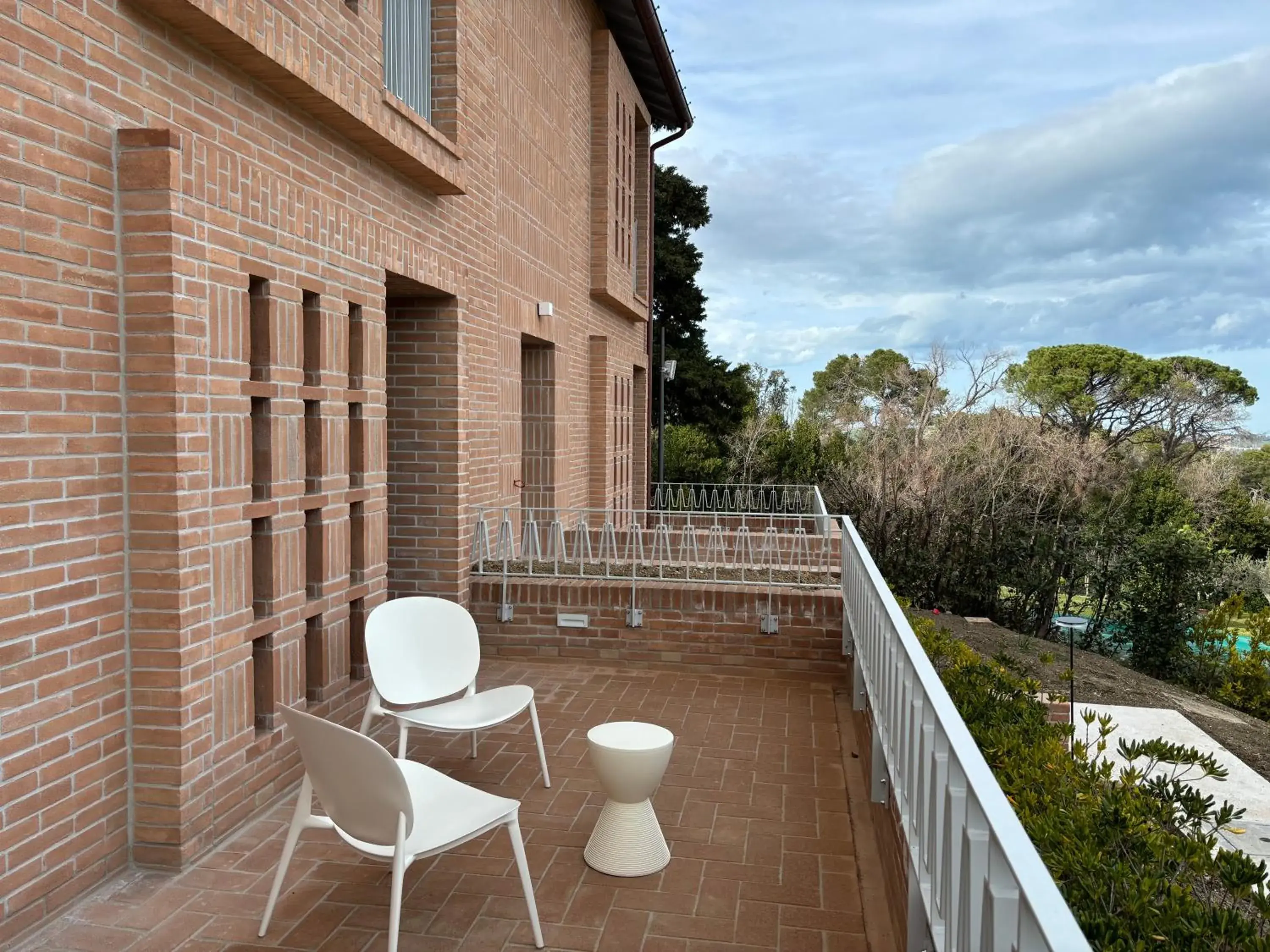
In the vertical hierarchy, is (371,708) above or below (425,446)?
below

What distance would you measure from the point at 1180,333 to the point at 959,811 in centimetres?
3689

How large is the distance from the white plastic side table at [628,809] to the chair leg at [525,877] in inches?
22.4

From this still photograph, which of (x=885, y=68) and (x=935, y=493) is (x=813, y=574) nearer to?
(x=935, y=493)

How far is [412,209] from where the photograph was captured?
566 centimetres

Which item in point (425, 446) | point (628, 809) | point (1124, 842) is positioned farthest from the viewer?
point (425, 446)

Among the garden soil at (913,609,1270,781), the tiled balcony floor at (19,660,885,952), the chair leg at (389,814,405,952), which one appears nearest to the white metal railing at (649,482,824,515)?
the garden soil at (913,609,1270,781)

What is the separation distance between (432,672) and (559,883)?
1.29m

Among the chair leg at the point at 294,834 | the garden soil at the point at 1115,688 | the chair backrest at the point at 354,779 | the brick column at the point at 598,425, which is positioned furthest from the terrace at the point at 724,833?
the brick column at the point at 598,425

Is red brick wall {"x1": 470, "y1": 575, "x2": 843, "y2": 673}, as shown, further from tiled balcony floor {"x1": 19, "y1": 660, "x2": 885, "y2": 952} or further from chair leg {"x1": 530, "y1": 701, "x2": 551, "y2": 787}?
chair leg {"x1": 530, "y1": 701, "x2": 551, "y2": 787}

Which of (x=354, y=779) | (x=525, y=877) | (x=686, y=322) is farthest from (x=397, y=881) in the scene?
(x=686, y=322)

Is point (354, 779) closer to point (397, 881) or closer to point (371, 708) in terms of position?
point (397, 881)

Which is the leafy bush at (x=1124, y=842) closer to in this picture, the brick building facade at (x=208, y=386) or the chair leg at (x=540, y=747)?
the chair leg at (x=540, y=747)

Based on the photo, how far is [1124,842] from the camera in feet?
9.00

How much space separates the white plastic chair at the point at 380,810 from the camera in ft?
8.44
